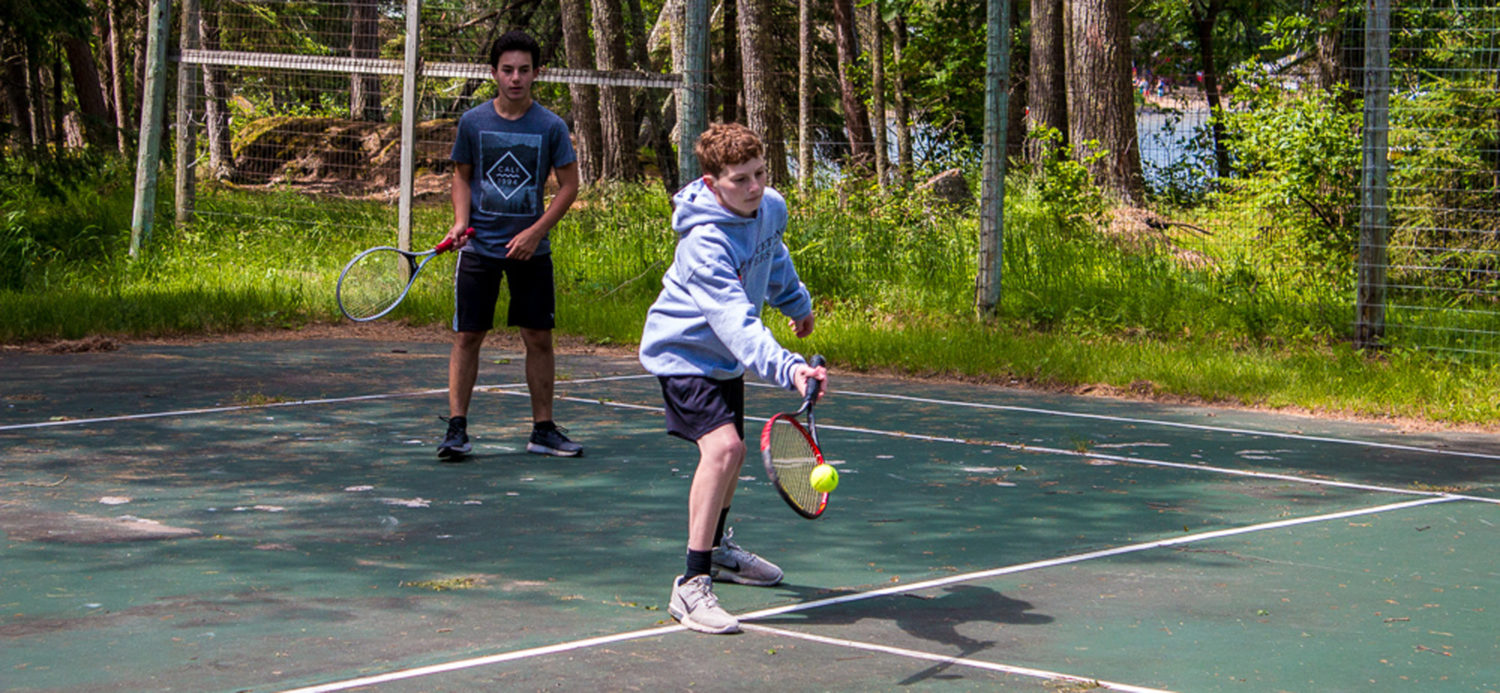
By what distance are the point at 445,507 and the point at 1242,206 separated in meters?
8.95

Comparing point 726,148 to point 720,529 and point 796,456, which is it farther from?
point 720,529

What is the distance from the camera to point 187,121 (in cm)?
1546

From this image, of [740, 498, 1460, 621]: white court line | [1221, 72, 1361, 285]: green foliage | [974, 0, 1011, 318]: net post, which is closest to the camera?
[740, 498, 1460, 621]: white court line

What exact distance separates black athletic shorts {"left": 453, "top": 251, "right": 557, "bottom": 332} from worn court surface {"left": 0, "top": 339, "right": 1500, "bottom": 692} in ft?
2.34

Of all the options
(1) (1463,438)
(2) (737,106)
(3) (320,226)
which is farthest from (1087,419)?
(2) (737,106)

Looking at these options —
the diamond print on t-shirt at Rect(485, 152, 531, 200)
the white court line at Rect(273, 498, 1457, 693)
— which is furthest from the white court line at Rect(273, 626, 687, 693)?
the diamond print on t-shirt at Rect(485, 152, 531, 200)

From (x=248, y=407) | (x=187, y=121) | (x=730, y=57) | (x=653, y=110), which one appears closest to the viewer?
(x=248, y=407)

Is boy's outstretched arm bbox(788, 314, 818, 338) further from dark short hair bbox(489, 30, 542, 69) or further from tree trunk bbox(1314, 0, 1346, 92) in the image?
tree trunk bbox(1314, 0, 1346, 92)

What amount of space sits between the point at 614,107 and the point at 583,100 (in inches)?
71.8

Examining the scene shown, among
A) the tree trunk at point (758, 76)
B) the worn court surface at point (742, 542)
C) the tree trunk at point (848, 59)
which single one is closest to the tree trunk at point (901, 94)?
the tree trunk at point (848, 59)

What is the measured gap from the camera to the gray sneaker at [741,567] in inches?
203

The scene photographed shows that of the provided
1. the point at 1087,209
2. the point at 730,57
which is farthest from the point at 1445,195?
the point at 730,57

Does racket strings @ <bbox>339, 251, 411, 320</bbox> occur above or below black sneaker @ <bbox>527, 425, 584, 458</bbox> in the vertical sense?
above

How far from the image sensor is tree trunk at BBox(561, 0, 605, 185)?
23.5 m
